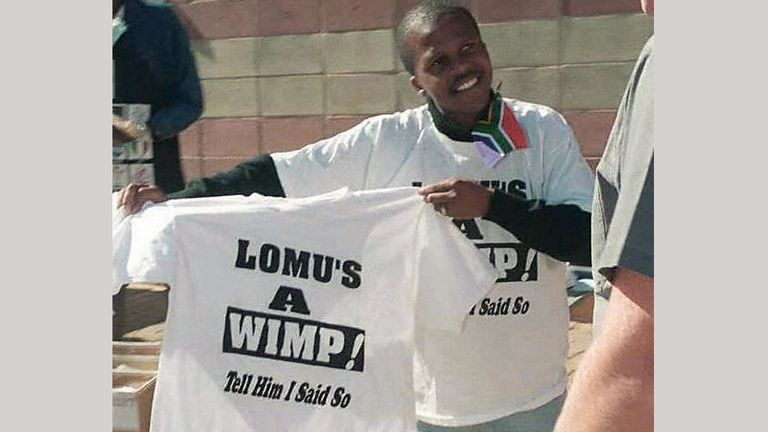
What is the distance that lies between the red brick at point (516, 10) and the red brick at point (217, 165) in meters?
0.65

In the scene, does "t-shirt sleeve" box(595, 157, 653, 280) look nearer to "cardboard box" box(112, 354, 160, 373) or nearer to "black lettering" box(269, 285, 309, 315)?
"black lettering" box(269, 285, 309, 315)

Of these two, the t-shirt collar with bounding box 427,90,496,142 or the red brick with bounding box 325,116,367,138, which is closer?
the t-shirt collar with bounding box 427,90,496,142

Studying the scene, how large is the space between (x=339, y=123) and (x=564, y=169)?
52 centimetres

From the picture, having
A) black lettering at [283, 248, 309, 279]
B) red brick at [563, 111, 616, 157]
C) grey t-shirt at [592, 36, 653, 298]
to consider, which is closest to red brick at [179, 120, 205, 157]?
black lettering at [283, 248, 309, 279]

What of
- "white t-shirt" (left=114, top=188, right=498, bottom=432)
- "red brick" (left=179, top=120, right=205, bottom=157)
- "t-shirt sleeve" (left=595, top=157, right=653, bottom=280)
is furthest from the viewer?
"red brick" (left=179, top=120, right=205, bottom=157)

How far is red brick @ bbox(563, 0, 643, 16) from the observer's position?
6.88 ft

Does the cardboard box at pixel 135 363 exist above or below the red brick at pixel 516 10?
below

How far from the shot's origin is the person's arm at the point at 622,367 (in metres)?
1.23

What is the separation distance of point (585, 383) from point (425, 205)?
0.89m

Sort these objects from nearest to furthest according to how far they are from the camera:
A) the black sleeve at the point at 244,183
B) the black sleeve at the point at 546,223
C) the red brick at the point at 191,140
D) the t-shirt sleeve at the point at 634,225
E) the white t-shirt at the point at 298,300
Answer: the t-shirt sleeve at the point at 634,225, the black sleeve at the point at 546,223, the white t-shirt at the point at 298,300, the black sleeve at the point at 244,183, the red brick at the point at 191,140

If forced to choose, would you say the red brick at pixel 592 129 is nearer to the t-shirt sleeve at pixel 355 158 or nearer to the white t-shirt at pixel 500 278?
the white t-shirt at pixel 500 278

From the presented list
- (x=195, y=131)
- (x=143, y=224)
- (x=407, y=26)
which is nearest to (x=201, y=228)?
(x=143, y=224)

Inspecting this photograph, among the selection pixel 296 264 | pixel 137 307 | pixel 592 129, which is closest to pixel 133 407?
pixel 137 307

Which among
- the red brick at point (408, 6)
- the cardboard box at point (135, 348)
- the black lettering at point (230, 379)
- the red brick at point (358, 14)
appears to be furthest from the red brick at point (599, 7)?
the cardboard box at point (135, 348)
